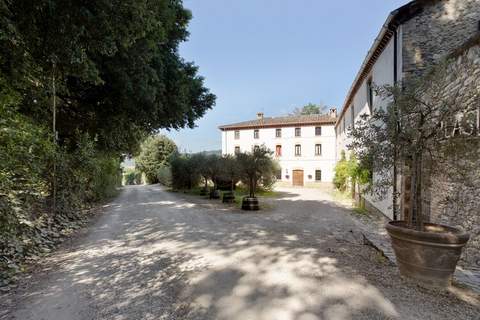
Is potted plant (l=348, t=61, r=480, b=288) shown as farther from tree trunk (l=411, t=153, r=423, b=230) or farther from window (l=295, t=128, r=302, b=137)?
window (l=295, t=128, r=302, b=137)

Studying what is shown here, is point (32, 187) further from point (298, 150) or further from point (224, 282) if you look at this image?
point (298, 150)

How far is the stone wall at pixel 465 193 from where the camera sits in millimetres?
4164

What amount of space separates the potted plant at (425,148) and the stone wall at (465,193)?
0.36m

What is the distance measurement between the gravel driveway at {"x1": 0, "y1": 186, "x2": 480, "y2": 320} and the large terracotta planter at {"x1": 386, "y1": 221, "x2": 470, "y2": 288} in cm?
21

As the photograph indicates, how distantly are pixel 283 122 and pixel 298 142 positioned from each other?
8.73 feet

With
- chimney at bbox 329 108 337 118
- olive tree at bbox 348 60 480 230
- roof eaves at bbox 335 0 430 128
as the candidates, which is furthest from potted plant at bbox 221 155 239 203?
chimney at bbox 329 108 337 118

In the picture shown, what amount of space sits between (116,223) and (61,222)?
1363 mm

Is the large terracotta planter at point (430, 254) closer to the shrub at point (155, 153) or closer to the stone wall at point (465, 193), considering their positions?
the stone wall at point (465, 193)

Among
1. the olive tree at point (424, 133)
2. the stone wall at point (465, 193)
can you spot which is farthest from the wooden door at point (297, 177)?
the olive tree at point (424, 133)

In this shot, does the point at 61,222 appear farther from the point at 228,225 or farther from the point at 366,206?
the point at 366,206

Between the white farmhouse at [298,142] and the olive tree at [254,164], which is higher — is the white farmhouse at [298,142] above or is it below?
above

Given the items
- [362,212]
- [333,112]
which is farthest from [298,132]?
[362,212]

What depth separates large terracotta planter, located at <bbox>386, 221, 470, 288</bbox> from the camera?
308 cm

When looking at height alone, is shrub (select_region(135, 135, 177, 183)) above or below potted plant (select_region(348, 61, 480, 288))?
above
